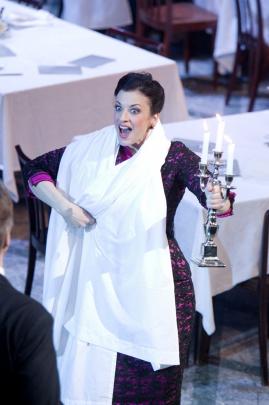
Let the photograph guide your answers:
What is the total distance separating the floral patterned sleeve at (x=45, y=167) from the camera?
2.98m

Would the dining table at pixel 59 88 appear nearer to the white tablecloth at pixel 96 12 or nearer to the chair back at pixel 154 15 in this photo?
the chair back at pixel 154 15

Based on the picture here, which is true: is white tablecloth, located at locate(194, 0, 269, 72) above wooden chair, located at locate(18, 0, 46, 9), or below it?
below

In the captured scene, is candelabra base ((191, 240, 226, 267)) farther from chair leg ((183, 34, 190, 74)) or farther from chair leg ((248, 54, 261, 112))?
chair leg ((183, 34, 190, 74))

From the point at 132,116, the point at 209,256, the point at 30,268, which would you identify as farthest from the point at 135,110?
the point at 30,268

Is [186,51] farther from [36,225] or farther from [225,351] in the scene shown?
[225,351]

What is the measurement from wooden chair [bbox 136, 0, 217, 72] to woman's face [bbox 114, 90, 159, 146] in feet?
12.3

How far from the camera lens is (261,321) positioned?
11.5ft

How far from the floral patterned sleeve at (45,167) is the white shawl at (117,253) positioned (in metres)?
0.05

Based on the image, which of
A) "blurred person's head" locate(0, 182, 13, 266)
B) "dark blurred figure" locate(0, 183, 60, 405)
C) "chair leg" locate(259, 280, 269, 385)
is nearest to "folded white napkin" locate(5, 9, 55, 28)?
"chair leg" locate(259, 280, 269, 385)

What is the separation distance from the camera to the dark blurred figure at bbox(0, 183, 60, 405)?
6.01ft

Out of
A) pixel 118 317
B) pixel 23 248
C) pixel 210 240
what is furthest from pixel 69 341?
pixel 23 248

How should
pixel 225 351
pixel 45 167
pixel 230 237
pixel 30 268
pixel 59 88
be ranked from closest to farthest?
pixel 45 167 < pixel 230 237 < pixel 225 351 < pixel 30 268 < pixel 59 88

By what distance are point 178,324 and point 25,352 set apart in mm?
1205

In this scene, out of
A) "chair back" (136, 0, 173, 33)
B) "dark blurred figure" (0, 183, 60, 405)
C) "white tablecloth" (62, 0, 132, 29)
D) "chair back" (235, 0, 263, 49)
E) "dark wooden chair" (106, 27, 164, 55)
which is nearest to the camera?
"dark blurred figure" (0, 183, 60, 405)
